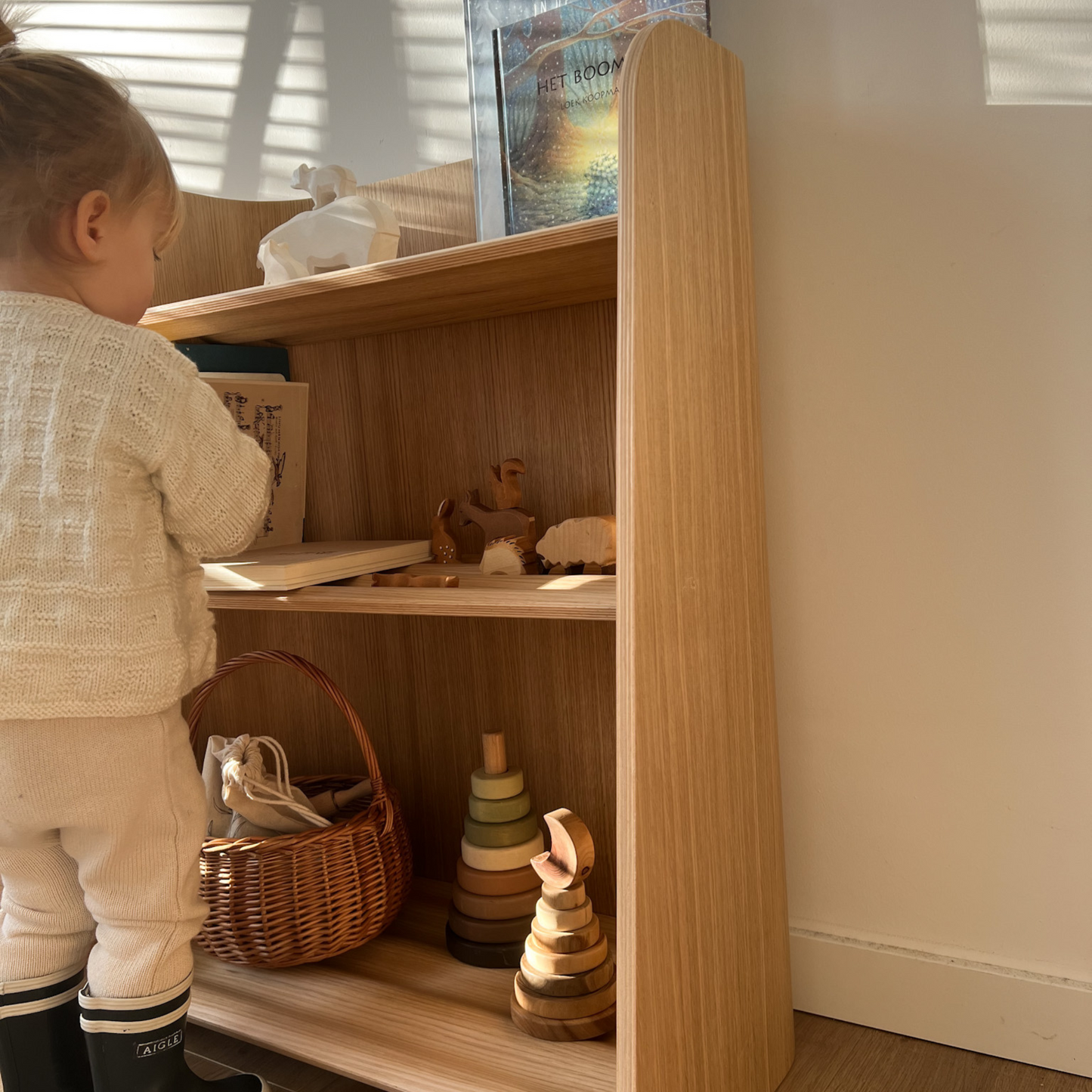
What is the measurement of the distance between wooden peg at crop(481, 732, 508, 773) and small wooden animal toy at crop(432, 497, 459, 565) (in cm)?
23

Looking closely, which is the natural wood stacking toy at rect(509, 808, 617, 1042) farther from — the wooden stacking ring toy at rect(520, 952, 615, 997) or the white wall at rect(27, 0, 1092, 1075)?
the white wall at rect(27, 0, 1092, 1075)

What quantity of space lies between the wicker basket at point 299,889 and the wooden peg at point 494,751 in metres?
0.15

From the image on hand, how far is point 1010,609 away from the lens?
105 centimetres

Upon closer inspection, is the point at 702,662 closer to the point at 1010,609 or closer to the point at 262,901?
the point at 1010,609

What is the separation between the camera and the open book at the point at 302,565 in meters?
1.09

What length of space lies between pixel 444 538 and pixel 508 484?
12 cm

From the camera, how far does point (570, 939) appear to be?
1.01 meters

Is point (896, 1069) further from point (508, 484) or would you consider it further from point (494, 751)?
point (508, 484)

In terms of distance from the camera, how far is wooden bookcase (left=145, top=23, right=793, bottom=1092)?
34.3 inches

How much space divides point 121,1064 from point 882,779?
2.78 feet

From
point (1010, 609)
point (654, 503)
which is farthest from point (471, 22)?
point (1010, 609)

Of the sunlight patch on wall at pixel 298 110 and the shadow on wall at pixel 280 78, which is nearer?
the shadow on wall at pixel 280 78

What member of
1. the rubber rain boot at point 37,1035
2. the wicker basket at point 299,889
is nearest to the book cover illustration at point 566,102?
the wicker basket at point 299,889

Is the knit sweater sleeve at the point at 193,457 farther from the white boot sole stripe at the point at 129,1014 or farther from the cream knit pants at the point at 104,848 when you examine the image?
the white boot sole stripe at the point at 129,1014
